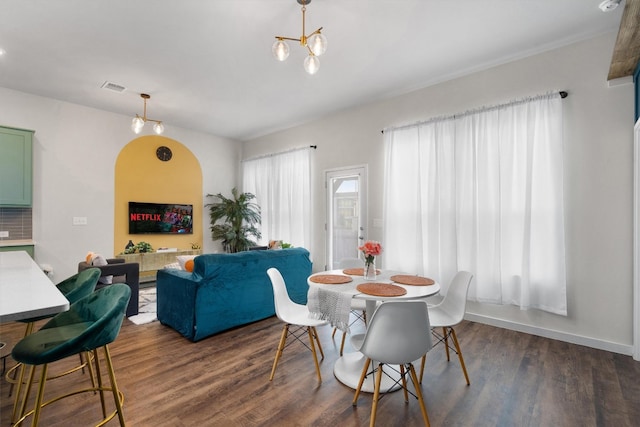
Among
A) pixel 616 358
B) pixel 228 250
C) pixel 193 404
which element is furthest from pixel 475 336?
pixel 228 250

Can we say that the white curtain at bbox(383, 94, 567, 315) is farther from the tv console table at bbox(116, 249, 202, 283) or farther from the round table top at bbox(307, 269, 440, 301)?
the tv console table at bbox(116, 249, 202, 283)

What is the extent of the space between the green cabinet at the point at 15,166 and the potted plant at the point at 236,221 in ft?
9.67

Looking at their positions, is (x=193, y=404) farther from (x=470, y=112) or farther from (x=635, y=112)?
(x=635, y=112)

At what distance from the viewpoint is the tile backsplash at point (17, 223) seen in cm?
440

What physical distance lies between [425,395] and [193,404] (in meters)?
1.64

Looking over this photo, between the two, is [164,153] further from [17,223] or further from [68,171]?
[17,223]

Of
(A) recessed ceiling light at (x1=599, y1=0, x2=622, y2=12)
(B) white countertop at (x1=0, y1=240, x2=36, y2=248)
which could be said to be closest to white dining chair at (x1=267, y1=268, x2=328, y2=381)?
(A) recessed ceiling light at (x1=599, y1=0, x2=622, y2=12)

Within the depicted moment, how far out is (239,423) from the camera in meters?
1.88

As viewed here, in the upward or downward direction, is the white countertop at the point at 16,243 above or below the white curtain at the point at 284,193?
below

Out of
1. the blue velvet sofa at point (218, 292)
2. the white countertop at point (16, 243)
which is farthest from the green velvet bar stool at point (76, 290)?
the white countertop at point (16, 243)

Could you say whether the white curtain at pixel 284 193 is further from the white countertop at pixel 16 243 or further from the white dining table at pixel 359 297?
the white countertop at pixel 16 243

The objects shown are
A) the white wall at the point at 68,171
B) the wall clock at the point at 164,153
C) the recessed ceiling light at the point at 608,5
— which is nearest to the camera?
the recessed ceiling light at the point at 608,5

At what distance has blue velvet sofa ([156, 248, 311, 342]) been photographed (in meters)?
Answer: 3.09

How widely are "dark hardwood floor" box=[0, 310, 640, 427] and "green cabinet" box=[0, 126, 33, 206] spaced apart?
2.17 m
